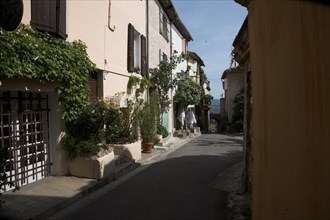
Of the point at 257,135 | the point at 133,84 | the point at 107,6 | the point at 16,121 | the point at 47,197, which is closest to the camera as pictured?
the point at 257,135

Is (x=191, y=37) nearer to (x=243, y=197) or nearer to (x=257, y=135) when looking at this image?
(x=243, y=197)

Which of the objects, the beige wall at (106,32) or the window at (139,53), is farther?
the window at (139,53)

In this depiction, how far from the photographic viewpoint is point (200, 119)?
147 ft

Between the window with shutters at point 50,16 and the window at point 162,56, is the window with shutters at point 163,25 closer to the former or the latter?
the window at point 162,56

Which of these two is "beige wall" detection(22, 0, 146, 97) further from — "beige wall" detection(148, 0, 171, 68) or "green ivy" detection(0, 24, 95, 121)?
"beige wall" detection(148, 0, 171, 68)

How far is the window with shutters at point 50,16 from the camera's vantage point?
839 cm

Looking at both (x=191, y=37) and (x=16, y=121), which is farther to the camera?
(x=191, y=37)

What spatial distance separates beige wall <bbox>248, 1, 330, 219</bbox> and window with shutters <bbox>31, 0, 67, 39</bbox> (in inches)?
233

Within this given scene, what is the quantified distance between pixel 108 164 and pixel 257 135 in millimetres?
6614

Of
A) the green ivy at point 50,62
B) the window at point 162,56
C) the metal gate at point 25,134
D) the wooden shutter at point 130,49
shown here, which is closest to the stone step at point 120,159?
the green ivy at point 50,62

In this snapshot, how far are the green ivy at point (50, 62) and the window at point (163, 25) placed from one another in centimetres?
1217

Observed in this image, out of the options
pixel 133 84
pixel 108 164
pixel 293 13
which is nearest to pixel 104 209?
pixel 108 164

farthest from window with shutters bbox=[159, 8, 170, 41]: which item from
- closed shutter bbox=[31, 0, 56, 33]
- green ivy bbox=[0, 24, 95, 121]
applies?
closed shutter bbox=[31, 0, 56, 33]

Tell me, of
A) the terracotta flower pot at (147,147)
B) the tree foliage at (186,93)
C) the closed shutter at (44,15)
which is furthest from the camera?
the tree foliage at (186,93)
